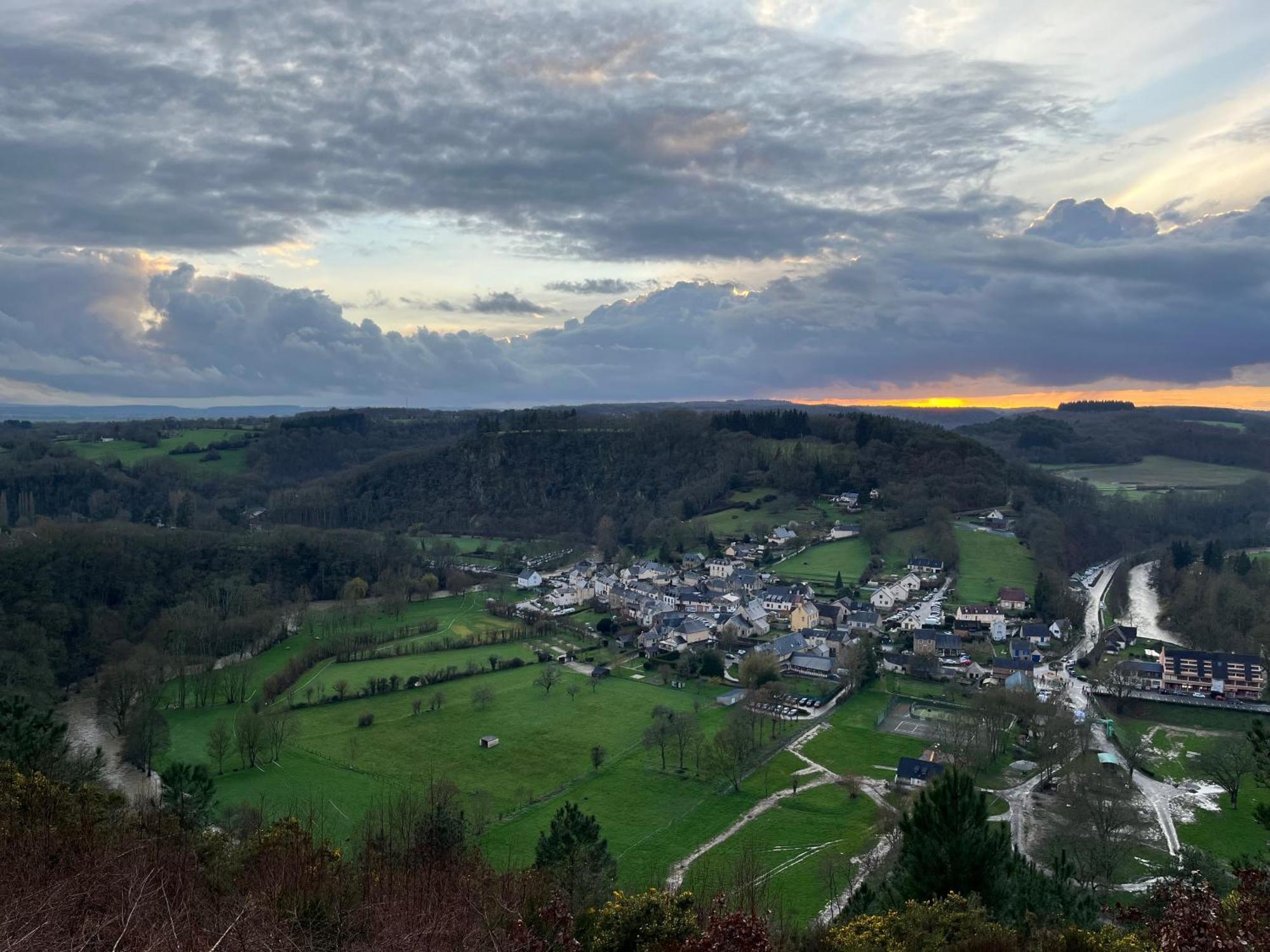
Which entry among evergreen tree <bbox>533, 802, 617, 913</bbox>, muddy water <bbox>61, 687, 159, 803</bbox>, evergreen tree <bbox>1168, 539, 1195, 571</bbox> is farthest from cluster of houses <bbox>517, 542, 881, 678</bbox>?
muddy water <bbox>61, 687, 159, 803</bbox>

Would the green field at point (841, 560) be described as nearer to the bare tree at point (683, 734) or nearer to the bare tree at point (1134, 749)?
the bare tree at point (1134, 749)

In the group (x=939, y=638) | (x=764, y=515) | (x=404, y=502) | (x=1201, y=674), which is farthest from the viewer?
(x=404, y=502)

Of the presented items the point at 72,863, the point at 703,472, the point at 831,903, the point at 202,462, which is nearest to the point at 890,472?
the point at 703,472

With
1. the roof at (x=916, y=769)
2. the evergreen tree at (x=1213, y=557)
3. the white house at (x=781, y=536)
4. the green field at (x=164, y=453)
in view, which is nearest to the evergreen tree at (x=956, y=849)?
the roof at (x=916, y=769)

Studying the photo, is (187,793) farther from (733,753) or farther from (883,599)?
(883,599)

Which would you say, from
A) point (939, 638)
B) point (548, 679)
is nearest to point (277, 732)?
point (548, 679)

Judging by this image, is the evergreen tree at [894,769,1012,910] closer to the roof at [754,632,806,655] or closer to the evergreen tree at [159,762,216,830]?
the evergreen tree at [159,762,216,830]

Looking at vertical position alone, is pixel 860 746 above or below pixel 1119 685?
below
